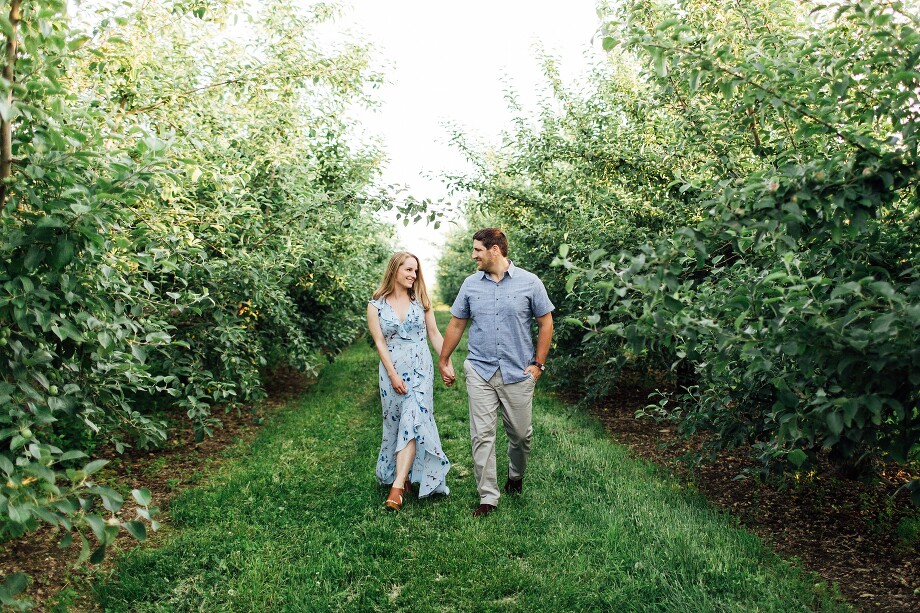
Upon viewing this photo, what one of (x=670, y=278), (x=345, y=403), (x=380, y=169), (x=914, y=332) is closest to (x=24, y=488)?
(x=670, y=278)

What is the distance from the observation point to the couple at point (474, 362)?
5.50m

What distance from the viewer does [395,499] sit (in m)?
5.59

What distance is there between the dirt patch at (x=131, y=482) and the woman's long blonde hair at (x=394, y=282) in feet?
8.71

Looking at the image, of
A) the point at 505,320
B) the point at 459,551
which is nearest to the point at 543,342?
the point at 505,320

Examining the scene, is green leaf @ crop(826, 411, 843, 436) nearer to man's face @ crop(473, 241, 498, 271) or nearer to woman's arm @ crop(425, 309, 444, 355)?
man's face @ crop(473, 241, 498, 271)

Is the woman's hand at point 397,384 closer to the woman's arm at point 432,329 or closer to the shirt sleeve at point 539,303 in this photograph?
the woman's arm at point 432,329

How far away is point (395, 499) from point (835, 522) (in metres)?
3.52

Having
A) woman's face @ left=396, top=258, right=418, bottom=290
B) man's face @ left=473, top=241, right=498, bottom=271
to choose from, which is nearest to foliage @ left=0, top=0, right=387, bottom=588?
woman's face @ left=396, top=258, right=418, bottom=290

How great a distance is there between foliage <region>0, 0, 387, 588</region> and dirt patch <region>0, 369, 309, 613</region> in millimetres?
359

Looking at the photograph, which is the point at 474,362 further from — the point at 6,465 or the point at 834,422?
the point at 6,465

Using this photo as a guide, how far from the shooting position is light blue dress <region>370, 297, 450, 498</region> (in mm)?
5848

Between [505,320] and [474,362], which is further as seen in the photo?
[474,362]

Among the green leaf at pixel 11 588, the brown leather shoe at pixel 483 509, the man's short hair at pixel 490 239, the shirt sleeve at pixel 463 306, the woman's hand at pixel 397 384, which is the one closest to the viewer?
the green leaf at pixel 11 588

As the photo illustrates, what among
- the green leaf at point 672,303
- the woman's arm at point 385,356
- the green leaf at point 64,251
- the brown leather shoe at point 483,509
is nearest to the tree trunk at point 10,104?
the green leaf at point 64,251
